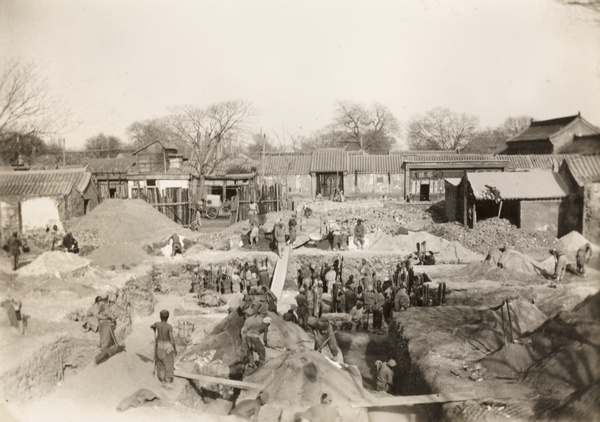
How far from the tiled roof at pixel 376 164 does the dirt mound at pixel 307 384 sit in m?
26.7

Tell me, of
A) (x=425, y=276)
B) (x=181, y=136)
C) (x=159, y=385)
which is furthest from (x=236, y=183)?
(x=159, y=385)

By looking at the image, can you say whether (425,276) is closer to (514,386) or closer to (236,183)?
(514,386)

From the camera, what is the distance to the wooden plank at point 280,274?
18986mm

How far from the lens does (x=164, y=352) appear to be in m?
10.3

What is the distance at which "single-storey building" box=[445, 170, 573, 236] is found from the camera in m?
23.0

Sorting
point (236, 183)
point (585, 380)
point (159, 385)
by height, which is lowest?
point (159, 385)

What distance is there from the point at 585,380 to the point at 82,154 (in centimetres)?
5815

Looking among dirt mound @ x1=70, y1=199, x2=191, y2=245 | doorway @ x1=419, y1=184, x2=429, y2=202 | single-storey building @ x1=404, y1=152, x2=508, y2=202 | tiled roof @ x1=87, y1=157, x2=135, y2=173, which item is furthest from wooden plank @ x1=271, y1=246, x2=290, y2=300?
tiled roof @ x1=87, y1=157, x2=135, y2=173

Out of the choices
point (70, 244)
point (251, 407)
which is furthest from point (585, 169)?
point (70, 244)

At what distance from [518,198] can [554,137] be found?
53.5 ft

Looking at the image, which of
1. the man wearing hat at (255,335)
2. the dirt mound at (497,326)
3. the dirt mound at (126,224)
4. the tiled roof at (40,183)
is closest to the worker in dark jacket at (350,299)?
the man wearing hat at (255,335)

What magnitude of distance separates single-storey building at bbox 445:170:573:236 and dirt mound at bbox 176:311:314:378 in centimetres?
1412

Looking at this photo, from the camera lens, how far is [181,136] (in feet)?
131

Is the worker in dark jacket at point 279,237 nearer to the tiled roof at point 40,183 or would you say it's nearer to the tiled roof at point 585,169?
the tiled roof at point 40,183
